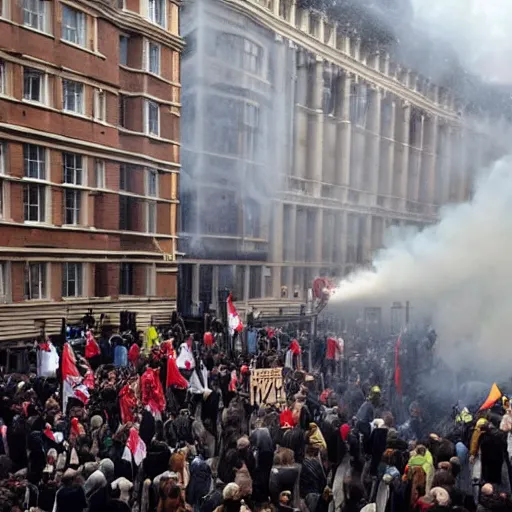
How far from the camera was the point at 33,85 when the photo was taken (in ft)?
51.8

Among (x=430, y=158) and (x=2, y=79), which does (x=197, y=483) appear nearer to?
(x=2, y=79)

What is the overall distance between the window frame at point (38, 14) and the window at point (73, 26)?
445 mm

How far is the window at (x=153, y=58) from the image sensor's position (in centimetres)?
1861

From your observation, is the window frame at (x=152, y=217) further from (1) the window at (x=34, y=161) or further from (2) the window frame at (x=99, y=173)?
(1) the window at (x=34, y=161)

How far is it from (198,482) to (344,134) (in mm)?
17595

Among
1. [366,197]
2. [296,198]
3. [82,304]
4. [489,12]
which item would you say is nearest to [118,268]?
[82,304]

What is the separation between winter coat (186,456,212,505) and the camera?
313 inches

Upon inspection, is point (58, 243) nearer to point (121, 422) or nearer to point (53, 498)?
point (121, 422)

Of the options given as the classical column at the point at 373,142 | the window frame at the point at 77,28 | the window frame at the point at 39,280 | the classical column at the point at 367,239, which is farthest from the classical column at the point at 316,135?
the window frame at the point at 39,280

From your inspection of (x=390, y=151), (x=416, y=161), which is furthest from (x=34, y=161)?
(x=416, y=161)

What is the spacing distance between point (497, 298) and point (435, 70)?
7.91 metres

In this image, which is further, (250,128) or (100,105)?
(250,128)

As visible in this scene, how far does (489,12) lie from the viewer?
26.3 metres

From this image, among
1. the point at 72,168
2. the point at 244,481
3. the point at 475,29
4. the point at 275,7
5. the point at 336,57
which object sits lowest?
the point at 244,481
